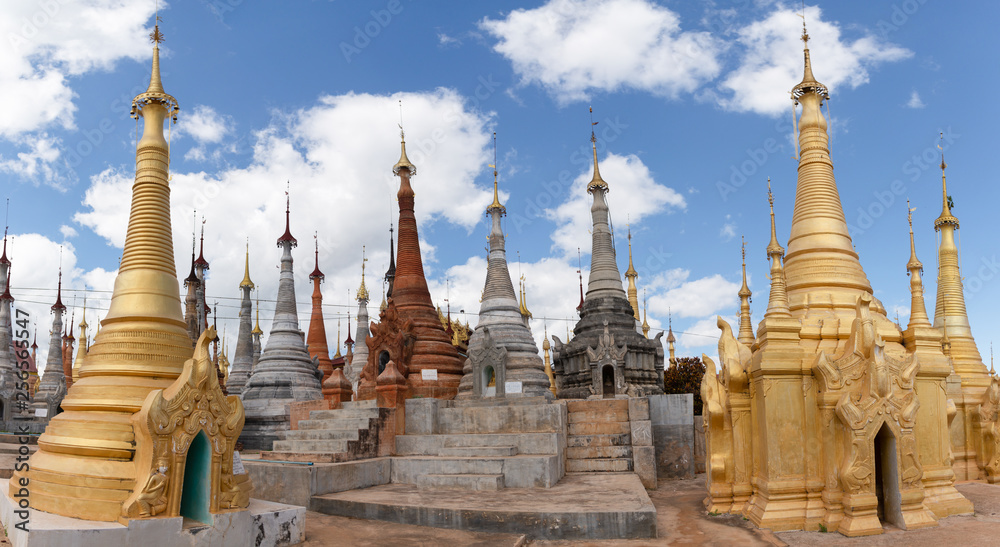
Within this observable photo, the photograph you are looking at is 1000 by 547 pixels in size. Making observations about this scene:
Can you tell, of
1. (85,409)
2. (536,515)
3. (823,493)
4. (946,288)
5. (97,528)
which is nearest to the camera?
(97,528)

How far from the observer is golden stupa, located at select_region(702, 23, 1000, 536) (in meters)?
12.9

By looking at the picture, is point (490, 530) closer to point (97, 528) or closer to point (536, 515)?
point (536, 515)

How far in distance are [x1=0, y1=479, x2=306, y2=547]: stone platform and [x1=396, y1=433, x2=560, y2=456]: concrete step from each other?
7.32m

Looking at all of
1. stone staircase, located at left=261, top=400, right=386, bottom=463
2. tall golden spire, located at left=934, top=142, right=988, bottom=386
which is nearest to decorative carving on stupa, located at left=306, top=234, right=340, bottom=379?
stone staircase, located at left=261, top=400, right=386, bottom=463

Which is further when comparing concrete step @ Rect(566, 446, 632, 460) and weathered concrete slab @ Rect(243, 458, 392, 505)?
concrete step @ Rect(566, 446, 632, 460)

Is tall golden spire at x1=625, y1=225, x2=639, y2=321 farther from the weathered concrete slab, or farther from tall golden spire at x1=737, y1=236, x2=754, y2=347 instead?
the weathered concrete slab

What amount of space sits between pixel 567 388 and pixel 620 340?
3.04 m

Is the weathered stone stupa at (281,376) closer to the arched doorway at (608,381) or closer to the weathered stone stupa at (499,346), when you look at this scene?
the weathered stone stupa at (499,346)

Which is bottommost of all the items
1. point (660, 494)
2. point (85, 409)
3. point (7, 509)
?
point (660, 494)

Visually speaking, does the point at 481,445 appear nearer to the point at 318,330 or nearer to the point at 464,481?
the point at 464,481

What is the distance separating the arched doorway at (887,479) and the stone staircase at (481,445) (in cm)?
680

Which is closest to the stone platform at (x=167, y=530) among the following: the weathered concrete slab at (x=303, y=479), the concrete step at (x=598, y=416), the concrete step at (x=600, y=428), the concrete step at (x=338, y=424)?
the weathered concrete slab at (x=303, y=479)

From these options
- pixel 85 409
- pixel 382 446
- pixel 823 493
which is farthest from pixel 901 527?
pixel 85 409

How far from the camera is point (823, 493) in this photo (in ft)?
42.9
